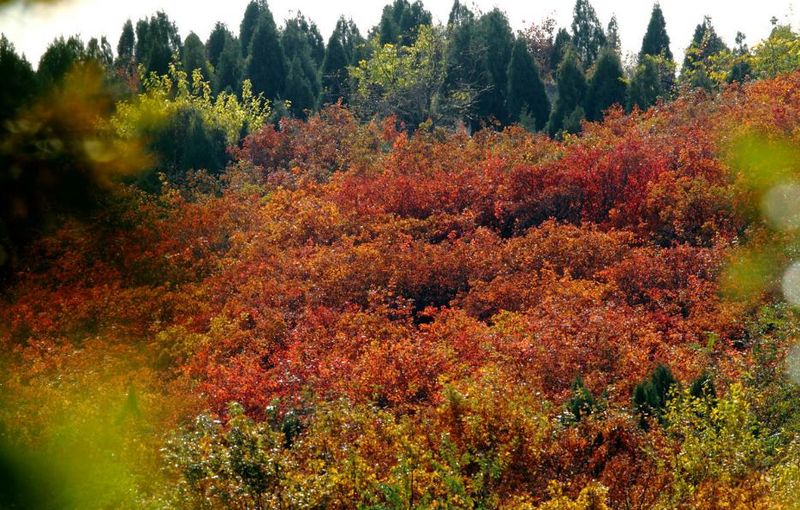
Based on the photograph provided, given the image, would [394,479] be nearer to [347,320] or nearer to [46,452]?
[46,452]

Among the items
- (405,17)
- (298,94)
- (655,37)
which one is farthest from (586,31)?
(298,94)

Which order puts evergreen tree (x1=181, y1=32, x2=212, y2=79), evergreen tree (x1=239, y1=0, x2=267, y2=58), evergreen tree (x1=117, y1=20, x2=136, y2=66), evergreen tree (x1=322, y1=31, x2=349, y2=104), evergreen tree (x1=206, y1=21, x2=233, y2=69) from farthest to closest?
evergreen tree (x1=239, y1=0, x2=267, y2=58), evergreen tree (x1=206, y1=21, x2=233, y2=69), evergreen tree (x1=322, y1=31, x2=349, y2=104), evergreen tree (x1=117, y1=20, x2=136, y2=66), evergreen tree (x1=181, y1=32, x2=212, y2=79)

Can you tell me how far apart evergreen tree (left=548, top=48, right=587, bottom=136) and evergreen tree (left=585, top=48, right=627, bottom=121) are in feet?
1.78

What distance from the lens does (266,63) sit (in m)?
54.0

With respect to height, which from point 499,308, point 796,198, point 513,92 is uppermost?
point 513,92

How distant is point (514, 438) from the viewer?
9.96 meters

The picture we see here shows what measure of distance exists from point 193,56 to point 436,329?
123 ft

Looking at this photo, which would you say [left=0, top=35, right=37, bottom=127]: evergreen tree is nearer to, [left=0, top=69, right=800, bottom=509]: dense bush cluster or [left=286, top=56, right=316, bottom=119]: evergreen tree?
[left=0, top=69, right=800, bottom=509]: dense bush cluster

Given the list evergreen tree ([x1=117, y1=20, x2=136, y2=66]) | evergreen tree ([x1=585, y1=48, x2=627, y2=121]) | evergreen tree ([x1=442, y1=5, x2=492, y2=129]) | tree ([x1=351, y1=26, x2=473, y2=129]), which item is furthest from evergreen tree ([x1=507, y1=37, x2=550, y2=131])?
evergreen tree ([x1=117, y1=20, x2=136, y2=66])

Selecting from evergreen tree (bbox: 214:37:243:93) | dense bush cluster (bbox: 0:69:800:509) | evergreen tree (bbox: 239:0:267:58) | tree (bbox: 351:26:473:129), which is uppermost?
evergreen tree (bbox: 239:0:267:58)

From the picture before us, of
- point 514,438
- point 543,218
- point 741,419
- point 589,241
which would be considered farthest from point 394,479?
point 543,218

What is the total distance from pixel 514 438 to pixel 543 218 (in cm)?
1754

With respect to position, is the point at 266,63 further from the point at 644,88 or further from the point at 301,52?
the point at 644,88

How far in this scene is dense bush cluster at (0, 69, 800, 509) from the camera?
9.91 m
